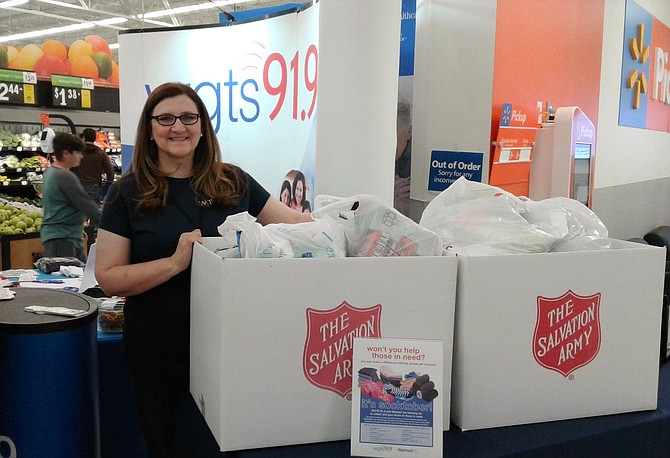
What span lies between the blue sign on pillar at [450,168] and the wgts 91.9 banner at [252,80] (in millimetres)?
748

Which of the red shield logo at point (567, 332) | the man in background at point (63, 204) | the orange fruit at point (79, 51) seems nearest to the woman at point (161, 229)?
the red shield logo at point (567, 332)

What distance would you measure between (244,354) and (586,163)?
3432mm

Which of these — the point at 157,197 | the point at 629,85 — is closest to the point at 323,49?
the point at 157,197

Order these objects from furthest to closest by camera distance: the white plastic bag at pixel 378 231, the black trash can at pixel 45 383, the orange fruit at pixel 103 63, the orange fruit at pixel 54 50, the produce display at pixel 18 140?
the orange fruit at pixel 103 63
the orange fruit at pixel 54 50
the produce display at pixel 18 140
the black trash can at pixel 45 383
the white plastic bag at pixel 378 231

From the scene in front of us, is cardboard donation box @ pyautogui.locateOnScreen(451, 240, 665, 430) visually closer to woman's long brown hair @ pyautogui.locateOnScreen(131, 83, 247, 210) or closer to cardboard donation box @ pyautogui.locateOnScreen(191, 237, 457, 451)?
cardboard donation box @ pyautogui.locateOnScreen(191, 237, 457, 451)

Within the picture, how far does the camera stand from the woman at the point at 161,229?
167 cm

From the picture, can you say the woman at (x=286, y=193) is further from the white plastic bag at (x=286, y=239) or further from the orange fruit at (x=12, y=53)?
the orange fruit at (x=12, y=53)

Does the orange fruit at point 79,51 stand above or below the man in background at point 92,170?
above

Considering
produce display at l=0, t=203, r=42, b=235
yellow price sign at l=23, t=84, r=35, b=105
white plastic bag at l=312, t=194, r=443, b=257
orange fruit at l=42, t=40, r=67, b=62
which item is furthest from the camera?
orange fruit at l=42, t=40, r=67, b=62

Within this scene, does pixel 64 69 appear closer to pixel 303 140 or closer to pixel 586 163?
pixel 303 140

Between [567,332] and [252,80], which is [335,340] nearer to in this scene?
[567,332]

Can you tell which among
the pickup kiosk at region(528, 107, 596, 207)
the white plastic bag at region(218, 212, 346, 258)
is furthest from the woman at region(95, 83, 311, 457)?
the pickup kiosk at region(528, 107, 596, 207)

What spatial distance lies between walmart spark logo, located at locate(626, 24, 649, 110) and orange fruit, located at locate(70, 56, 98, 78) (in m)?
6.39

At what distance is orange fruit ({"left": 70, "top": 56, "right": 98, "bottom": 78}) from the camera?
26.9 ft
